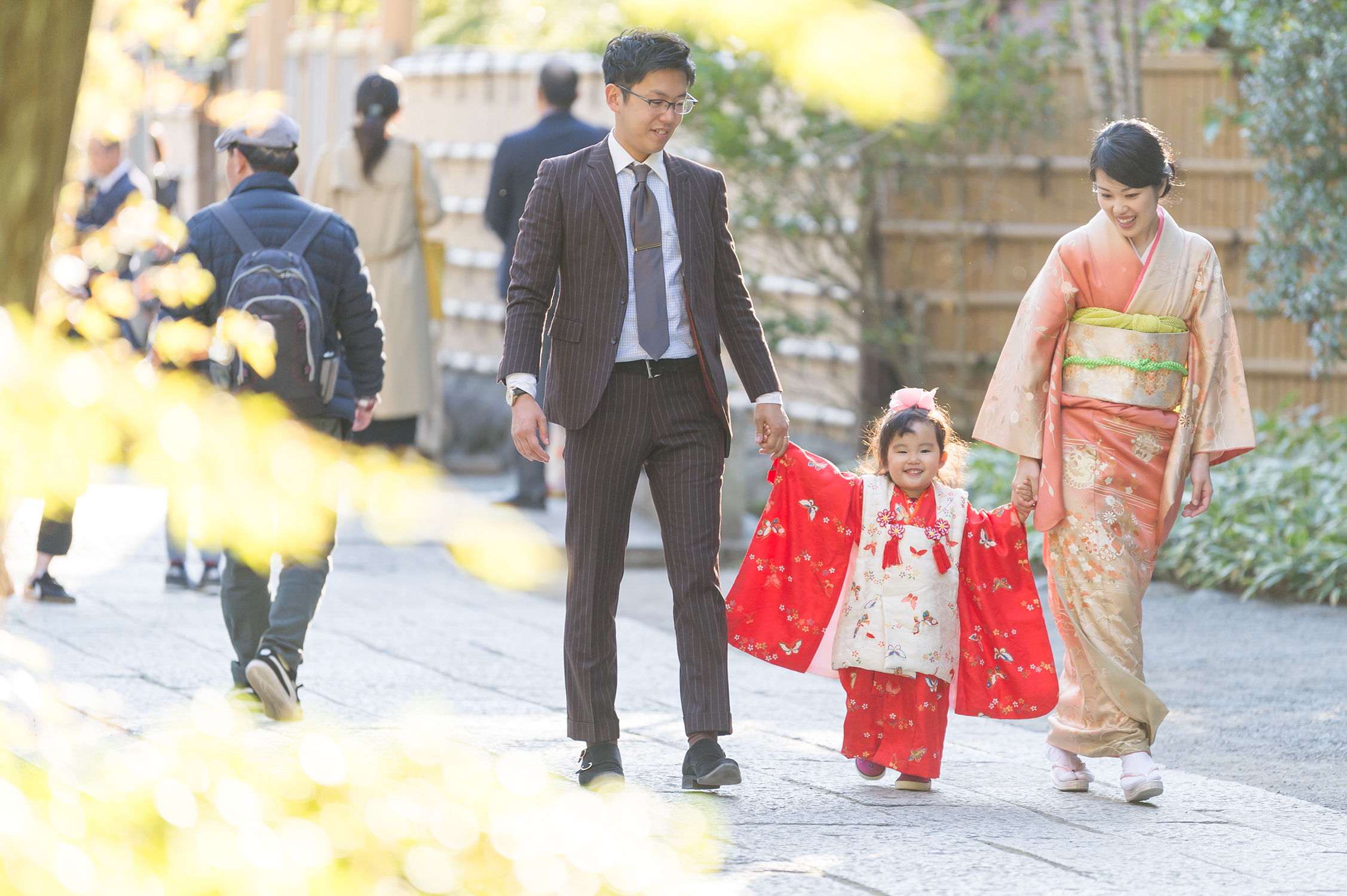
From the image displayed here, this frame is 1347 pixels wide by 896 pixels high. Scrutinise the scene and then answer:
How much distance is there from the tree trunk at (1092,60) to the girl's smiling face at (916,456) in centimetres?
622

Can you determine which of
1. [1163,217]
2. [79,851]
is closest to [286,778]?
[79,851]

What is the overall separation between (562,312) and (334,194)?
4613mm

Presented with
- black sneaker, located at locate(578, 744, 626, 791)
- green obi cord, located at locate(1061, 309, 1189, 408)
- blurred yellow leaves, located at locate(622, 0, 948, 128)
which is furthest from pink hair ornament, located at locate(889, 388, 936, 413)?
blurred yellow leaves, located at locate(622, 0, 948, 128)

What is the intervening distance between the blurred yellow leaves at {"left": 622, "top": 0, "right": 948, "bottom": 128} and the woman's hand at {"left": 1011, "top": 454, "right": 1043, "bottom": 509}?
5.96 m

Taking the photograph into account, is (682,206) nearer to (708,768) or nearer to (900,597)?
(900,597)

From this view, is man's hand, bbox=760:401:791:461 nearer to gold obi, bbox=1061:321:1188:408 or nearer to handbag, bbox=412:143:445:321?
gold obi, bbox=1061:321:1188:408

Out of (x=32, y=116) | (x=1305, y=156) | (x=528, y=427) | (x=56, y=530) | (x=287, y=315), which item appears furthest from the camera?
(x=1305, y=156)

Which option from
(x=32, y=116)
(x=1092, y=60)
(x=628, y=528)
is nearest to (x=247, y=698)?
A: (x=628, y=528)

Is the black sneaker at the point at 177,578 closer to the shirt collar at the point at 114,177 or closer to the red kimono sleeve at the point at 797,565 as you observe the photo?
the shirt collar at the point at 114,177

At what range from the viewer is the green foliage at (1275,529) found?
7617 millimetres

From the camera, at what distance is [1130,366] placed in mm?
4547

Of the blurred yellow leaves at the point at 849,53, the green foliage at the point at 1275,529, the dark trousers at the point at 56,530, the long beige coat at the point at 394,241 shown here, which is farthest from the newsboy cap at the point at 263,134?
the blurred yellow leaves at the point at 849,53

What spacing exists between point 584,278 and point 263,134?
154cm

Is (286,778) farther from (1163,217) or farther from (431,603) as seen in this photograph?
(431,603)
